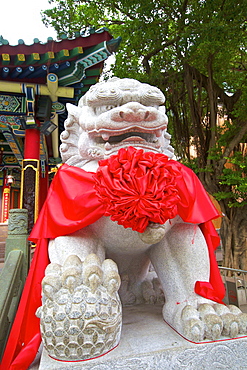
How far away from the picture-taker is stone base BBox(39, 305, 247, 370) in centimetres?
101

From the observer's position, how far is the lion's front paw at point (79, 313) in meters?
0.98

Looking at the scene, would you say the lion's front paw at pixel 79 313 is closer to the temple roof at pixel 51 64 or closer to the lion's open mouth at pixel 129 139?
the lion's open mouth at pixel 129 139

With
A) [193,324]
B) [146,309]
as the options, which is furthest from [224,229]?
[193,324]

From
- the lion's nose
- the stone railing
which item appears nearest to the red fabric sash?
the lion's nose

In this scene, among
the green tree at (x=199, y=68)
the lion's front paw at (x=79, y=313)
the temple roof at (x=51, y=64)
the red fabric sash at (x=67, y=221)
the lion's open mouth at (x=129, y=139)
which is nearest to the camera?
the lion's front paw at (x=79, y=313)

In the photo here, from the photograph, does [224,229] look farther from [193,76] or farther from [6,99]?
[6,99]

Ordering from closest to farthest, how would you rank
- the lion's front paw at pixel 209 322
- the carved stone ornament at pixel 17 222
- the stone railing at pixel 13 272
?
the lion's front paw at pixel 209 322, the stone railing at pixel 13 272, the carved stone ornament at pixel 17 222

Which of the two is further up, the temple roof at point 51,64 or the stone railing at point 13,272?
the temple roof at point 51,64

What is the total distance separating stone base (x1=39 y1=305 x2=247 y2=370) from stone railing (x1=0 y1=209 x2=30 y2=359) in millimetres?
861

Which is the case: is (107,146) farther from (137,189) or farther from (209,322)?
(209,322)

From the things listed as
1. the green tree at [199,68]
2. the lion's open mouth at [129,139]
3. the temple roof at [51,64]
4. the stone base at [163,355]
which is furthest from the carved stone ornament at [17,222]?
the green tree at [199,68]

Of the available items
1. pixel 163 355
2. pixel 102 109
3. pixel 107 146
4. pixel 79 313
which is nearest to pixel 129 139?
pixel 107 146

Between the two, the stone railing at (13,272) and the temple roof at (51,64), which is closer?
the stone railing at (13,272)

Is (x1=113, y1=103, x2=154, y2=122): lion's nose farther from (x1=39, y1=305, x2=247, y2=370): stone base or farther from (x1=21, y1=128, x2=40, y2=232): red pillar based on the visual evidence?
(x1=21, y1=128, x2=40, y2=232): red pillar
